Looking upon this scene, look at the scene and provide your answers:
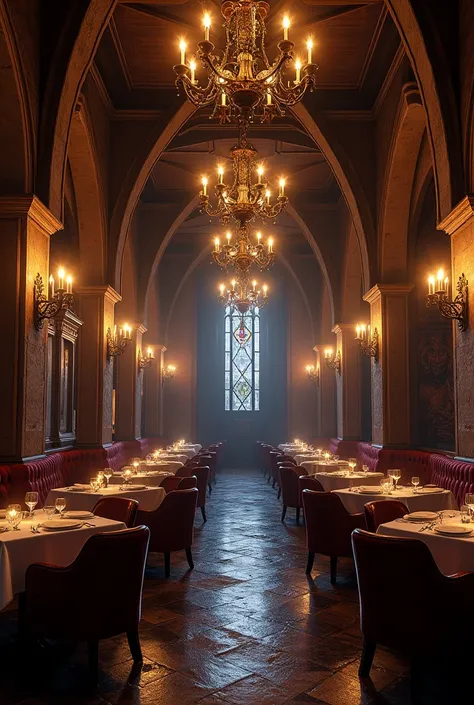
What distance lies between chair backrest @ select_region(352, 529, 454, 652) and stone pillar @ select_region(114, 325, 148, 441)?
8.84 m

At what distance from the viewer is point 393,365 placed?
852cm

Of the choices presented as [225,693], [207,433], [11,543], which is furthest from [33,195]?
[207,433]

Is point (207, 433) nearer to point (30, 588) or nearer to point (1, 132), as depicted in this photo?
point (1, 132)

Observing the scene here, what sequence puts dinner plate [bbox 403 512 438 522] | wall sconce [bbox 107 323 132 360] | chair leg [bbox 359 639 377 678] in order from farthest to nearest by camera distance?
wall sconce [bbox 107 323 132 360] → dinner plate [bbox 403 512 438 522] → chair leg [bbox 359 639 377 678]

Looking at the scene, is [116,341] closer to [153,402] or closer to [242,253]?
[242,253]

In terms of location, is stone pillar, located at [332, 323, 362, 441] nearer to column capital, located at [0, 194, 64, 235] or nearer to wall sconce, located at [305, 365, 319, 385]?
wall sconce, located at [305, 365, 319, 385]

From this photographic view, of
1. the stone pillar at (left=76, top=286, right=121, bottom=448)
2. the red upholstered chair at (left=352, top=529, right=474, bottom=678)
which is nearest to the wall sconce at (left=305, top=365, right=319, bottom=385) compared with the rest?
the stone pillar at (left=76, top=286, right=121, bottom=448)

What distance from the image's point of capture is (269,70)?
15.9 ft

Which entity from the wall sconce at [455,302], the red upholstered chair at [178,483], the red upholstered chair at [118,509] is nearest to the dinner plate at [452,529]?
the red upholstered chair at [118,509]

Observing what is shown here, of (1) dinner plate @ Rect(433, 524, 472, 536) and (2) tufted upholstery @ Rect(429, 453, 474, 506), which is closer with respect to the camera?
(1) dinner plate @ Rect(433, 524, 472, 536)

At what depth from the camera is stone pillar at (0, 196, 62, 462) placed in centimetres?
547

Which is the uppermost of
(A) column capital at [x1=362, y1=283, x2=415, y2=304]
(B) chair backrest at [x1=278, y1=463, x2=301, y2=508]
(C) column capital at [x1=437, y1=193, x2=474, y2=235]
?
(C) column capital at [x1=437, y1=193, x2=474, y2=235]

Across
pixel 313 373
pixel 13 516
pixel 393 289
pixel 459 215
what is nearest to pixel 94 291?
pixel 393 289

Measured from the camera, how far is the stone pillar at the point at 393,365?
8.41m
